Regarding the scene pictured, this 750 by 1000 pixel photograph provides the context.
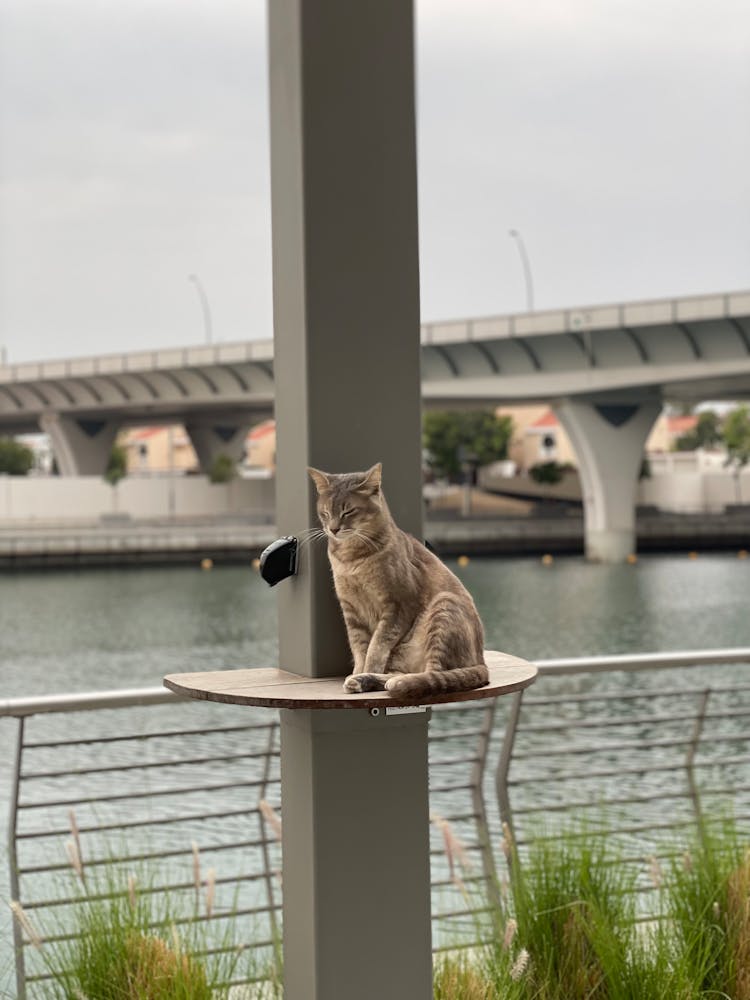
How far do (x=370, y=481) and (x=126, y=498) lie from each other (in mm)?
55439

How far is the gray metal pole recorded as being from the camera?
2760 mm

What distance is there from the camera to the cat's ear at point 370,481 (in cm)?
266

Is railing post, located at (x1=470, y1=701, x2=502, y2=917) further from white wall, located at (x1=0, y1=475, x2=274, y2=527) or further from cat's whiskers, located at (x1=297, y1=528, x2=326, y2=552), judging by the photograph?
white wall, located at (x1=0, y1=475, x2=274, y2=527)

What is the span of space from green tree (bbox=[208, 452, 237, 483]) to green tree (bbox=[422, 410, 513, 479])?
13.8m

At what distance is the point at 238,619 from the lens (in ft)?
96.3

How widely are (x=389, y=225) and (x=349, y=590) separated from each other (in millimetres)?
779

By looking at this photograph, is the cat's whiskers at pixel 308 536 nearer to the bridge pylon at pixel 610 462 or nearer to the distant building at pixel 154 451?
the bridge pylon at pixel 610 462

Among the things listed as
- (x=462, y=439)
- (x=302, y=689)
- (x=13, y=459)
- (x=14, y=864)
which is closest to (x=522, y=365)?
(x=462, y=439)

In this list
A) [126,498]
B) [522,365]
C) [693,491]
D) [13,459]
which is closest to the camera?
[522,365]

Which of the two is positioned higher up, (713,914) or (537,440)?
(537,440)

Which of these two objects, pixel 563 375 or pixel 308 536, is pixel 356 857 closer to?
pixel 308 536

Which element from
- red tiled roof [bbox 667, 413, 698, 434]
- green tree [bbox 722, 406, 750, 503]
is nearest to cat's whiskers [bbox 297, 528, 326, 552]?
green tree [bbox 722, 406, 750, 503]

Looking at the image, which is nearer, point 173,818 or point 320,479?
point 320,479

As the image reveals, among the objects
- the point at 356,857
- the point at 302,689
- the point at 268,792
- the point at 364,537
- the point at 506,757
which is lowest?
the point at 268,792
